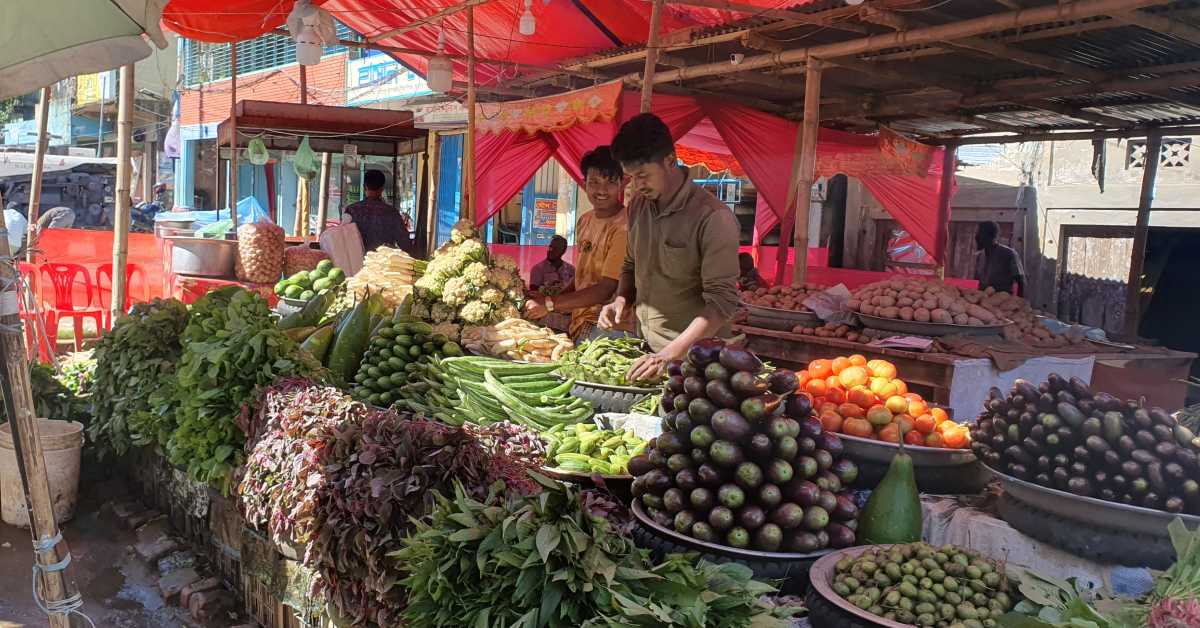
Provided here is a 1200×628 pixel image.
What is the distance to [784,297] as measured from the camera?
293 inches

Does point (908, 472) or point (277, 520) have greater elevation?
point (908, 472)

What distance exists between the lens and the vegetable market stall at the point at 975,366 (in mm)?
5684

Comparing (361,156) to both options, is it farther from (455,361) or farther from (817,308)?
(455,361)

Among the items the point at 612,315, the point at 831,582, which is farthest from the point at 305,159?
the point at 831,582

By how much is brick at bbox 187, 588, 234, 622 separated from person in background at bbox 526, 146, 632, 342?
2.07 meters

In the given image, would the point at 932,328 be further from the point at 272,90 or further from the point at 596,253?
the point at 272,90

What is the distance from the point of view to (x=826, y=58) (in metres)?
7.29

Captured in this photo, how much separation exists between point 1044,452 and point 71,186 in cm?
2459

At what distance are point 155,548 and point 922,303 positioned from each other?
5358 mm

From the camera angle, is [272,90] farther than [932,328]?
Yes

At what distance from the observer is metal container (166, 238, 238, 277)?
310 inches

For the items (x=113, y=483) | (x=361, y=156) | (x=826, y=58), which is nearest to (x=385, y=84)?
(x=361, y=156)

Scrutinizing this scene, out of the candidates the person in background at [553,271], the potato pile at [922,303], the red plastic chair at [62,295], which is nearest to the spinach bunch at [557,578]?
the potato pile at [922,303]

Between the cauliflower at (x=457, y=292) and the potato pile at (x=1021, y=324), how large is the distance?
4.17 m
